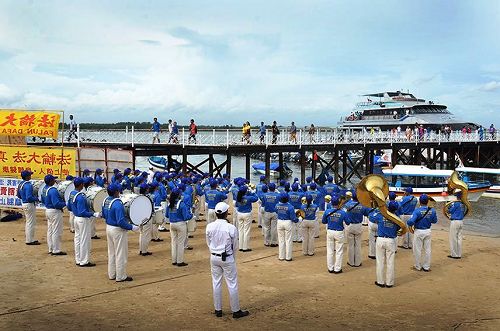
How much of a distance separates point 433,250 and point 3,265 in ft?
38.2

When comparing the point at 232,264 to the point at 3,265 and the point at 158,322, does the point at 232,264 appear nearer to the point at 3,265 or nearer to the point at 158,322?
the point at 158,322

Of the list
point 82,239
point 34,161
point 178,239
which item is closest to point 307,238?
point 178,239

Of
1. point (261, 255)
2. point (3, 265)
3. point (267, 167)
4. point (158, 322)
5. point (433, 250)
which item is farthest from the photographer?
point (267, 167)

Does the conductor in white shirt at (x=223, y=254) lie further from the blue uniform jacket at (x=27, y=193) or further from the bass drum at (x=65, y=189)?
the blue uniform jacket at (x=27, y=193)

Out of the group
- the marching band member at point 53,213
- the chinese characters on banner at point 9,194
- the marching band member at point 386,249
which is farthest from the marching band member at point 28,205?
the marching band member at point 386,249

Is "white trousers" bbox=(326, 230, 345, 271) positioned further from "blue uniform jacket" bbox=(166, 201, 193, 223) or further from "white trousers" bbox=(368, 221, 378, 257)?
"blue uniform jacket" bbox=(166, 201, 193, 223)

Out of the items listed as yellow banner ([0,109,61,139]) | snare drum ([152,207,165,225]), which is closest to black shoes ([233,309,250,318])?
snare drum ([152,207,165,225])

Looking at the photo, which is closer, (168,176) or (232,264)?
(232,264)

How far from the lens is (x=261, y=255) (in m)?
12.6

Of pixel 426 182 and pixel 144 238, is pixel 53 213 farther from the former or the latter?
pixel 426 182

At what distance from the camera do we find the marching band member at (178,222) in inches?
432

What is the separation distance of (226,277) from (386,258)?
4.03 metres

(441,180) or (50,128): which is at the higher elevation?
(50,128)

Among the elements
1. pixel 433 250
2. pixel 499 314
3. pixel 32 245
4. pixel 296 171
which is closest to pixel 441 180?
pixel 433 250
